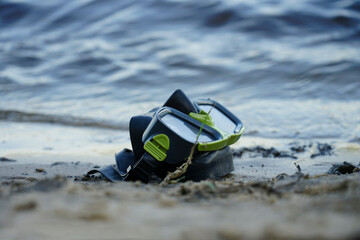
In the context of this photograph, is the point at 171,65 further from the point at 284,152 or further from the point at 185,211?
the point at 185,211

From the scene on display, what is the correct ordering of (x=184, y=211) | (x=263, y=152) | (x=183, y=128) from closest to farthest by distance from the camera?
(x=184, y=211) < (x=183, y=128) < (x=263, y=152)

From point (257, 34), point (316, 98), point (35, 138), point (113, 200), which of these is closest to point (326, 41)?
point (257, 34)

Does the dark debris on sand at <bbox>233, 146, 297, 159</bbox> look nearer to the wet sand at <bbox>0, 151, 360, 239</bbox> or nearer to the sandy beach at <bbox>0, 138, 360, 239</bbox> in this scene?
the sandy beach at <bbox>0, 138, 360, 239</bbox>

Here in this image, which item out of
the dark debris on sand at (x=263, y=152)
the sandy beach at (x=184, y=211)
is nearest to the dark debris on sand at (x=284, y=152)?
the dark debris on sand at (x=263, y=152)

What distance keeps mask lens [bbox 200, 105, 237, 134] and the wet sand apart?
78cm

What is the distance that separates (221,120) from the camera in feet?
8.68

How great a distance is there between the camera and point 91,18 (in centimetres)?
885

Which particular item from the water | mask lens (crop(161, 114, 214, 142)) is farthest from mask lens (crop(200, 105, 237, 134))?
the water

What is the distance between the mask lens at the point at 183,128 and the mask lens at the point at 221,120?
29 cm

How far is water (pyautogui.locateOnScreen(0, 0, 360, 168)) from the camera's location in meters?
4.40

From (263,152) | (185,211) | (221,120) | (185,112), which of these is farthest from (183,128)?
(263,152)

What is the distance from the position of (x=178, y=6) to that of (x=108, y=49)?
2.03 meters

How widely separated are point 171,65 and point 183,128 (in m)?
4.45

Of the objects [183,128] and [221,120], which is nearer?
[183,128]
